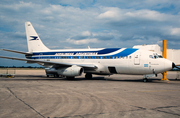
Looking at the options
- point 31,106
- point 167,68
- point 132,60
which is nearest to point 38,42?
point 132,60

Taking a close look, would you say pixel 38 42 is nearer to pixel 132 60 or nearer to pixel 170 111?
pixel 132 60

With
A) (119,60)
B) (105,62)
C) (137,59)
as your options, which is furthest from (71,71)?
(137,59)

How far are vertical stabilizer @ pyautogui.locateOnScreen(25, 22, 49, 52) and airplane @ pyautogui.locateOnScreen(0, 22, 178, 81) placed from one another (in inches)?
78.7

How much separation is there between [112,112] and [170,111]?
2.35 metres

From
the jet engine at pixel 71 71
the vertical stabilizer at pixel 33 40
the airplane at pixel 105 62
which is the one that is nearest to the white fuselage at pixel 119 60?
the airplane at pixel 105 62

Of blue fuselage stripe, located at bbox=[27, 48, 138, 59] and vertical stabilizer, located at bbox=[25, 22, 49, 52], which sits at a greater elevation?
vertical stabilizer, located at bbox=[25, 22, 49, 52]

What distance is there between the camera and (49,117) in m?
5.56

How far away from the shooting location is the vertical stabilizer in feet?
92.5

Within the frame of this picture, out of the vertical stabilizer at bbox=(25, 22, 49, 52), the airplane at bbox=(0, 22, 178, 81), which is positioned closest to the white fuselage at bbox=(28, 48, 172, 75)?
the airplane at bbox=(0, 22, 178, 81)

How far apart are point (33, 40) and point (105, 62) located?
14.5m

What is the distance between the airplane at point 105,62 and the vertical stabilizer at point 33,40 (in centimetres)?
200

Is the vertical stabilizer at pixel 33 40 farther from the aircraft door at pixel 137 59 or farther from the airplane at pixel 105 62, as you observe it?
the aircraft door at pixel 137 59

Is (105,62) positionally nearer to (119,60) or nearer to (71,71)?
(119,60)

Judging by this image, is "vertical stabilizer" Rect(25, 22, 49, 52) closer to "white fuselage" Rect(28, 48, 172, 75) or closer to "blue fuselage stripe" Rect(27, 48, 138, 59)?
"blue fuselage stripe" Rect(27, 48, 138, 59)
